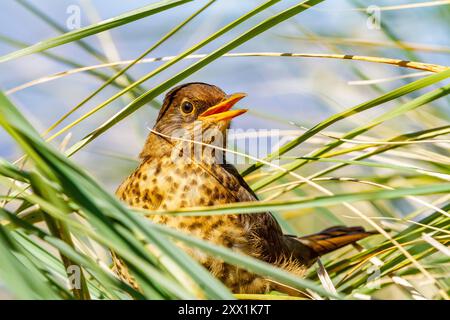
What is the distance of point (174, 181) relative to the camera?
311 cm

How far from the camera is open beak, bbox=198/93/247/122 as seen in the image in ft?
10.5

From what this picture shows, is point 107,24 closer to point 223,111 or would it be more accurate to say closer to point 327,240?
point 223,111

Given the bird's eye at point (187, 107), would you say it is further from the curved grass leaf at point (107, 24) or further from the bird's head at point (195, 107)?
the curved grass leaf at point (107, 24)

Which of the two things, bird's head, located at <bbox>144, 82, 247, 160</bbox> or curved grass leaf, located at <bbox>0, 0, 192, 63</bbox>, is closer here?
curved grass leaf, located at <bbox>0, 0, 192, 63</bbox>

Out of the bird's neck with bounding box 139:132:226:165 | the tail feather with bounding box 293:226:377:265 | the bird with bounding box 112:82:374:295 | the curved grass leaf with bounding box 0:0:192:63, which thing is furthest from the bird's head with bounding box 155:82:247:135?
the curved grass leaf with bounding box 0:0:192:63

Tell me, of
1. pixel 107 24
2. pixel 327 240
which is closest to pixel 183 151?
pixel 327 240

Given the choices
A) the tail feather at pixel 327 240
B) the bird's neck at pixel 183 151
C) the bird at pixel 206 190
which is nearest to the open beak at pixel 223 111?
the bird at pixel 206 190

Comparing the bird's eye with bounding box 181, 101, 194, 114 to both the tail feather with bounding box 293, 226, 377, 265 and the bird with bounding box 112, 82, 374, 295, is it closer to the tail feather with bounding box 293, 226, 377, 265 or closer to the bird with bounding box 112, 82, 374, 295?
the bird with bounding box 112, 82, 374, 295

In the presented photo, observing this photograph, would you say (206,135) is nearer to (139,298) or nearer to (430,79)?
(430,79)

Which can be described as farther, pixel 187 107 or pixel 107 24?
pixel 187 107

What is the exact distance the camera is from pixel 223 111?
329 cm

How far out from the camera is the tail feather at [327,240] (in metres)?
3.54

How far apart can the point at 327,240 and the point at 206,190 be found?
82 centimetres
